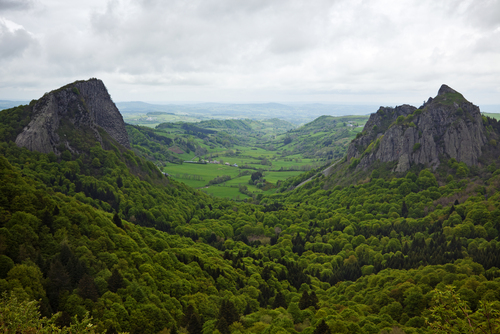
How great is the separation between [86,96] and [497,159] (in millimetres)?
247831

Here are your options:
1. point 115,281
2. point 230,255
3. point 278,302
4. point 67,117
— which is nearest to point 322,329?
point 278,302

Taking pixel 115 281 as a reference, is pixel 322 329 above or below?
below

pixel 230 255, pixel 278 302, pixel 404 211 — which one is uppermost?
pixel 404 211

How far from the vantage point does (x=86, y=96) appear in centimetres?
18112

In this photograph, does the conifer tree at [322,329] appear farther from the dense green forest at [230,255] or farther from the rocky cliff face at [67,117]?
the rocky cliff face at [67,117]

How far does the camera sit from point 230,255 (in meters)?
120

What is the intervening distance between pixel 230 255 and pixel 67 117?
382ft

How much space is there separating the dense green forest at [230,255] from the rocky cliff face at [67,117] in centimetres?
653

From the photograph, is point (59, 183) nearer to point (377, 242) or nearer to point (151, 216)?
point (151, 216)

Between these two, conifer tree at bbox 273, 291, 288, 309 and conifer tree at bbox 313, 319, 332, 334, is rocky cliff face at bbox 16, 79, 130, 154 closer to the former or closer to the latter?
conifer tree at bbox 273, 291, 288, 309

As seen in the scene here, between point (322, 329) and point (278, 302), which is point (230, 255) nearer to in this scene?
point (278, 302)

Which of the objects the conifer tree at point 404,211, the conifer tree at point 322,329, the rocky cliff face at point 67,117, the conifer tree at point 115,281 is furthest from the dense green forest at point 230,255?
the rocky cliff face at point 67,117

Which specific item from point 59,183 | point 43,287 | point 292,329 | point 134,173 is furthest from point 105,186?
point 292,329

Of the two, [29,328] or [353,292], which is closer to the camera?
[29,328]
